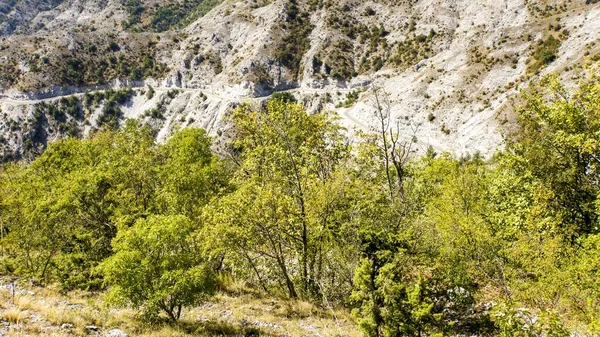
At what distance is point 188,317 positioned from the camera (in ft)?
52.3

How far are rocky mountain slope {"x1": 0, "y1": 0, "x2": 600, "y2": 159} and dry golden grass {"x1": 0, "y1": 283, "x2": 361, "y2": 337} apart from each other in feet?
209

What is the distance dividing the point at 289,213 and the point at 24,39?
204725mm

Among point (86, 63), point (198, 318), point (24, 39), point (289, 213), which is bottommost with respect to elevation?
point (198, 318)

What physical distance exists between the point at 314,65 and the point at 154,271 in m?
125

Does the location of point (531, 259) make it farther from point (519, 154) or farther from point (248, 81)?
point (248, 81)

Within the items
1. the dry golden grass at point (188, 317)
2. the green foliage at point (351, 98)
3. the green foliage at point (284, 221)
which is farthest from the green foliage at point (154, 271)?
the green foliage at point (351, 98)

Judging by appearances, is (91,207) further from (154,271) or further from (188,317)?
(154,271)

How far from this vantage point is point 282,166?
66.2 feet

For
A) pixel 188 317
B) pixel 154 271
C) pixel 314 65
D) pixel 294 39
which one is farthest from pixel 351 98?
pixel 154 271

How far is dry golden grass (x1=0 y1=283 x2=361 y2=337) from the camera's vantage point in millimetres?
11914

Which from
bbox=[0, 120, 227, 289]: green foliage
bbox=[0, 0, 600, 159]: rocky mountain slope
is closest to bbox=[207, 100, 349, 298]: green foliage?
bbox=[0, 120, 227, 289]: green foliage

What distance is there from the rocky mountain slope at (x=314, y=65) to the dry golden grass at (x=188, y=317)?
63.8m

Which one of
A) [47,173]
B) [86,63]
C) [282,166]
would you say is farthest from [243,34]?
[282,166]

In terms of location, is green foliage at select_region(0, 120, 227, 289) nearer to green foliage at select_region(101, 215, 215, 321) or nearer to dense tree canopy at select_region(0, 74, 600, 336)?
dense tree canopy at select_region(0, 74, 600, 336)
